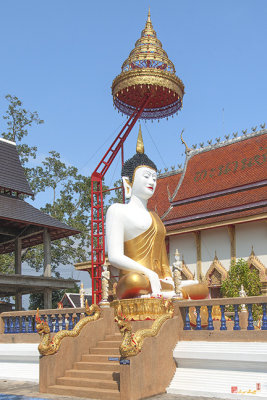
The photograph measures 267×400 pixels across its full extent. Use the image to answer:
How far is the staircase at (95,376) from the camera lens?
6.78 meters

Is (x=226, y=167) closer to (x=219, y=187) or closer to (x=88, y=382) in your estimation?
(x=219, y=187)

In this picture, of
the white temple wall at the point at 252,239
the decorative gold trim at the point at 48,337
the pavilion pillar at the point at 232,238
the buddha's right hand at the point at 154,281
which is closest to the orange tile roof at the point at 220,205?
the pavilion pillar at the point at 232,238

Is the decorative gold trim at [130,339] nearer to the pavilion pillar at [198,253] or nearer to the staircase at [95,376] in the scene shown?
the staircase at [95,376]

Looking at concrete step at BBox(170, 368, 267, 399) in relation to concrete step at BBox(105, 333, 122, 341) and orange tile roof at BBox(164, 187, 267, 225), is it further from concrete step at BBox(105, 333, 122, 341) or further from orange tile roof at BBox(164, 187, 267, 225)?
orange tile roof at BBox(164, 187, 267, 225)

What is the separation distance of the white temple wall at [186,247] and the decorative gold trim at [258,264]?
2787 mm

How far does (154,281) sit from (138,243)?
945 mm

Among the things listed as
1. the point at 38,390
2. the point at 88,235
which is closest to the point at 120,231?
the point at 38,390

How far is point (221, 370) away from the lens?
679cm

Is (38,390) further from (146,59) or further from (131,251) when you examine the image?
(146,59)

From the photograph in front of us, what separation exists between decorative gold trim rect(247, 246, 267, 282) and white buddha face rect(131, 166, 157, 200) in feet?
31.3

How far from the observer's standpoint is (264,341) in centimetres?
652

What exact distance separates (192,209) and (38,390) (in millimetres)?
14388

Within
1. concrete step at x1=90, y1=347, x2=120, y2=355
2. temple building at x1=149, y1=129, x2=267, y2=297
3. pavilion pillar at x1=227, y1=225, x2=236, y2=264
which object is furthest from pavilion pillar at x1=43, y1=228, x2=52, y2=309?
concrete step at x1=90, y1=347, x2=120, y2=355

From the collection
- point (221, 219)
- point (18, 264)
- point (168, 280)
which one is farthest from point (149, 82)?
point (168, 280)
